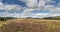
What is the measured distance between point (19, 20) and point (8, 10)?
17cm

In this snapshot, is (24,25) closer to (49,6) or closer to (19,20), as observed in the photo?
(19,20)

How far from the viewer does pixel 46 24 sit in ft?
4.55

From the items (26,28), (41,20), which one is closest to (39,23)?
(41,20)

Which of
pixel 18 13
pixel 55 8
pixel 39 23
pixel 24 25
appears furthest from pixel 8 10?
pixel 55 8

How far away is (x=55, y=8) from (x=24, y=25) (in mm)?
378

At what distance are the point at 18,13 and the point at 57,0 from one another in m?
0.44

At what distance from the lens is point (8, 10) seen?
57.2 inches

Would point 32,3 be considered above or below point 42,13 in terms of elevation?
above

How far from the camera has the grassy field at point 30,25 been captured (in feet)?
4.51

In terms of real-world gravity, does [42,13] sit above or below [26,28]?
above

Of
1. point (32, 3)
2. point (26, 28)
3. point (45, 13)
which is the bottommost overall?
point (26, 28)

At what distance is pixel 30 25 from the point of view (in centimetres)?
140

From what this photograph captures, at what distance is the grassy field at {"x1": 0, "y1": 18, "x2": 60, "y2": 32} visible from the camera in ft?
4.51

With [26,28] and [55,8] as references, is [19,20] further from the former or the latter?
[55,8]
